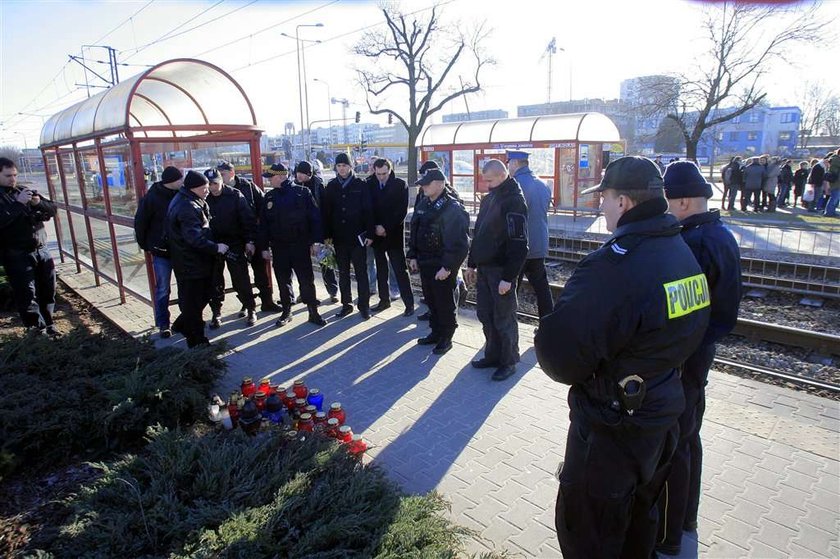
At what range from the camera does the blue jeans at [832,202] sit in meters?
15.6

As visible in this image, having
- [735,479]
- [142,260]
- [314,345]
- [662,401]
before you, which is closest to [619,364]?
[662,401]

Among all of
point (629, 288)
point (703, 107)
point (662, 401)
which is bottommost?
point (662, 401)

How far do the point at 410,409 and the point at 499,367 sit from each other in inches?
42.4

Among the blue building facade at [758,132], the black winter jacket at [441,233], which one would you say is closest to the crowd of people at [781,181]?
the black winter jacket at [441,233]

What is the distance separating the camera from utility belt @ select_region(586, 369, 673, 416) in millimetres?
2107

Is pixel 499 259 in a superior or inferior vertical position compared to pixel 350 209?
inferior

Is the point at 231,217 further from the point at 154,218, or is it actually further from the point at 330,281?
the point at 330,281

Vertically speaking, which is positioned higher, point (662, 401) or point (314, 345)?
point (662, 401)

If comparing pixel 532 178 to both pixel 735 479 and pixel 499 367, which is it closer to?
pixel 499 367

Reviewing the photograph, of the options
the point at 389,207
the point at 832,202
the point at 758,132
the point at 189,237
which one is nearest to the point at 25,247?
the point at 189,237

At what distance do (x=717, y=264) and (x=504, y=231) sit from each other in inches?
95.4

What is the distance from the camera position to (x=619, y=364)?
213cm

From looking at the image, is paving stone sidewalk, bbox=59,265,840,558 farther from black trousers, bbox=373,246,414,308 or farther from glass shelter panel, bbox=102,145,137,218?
glass shelter panel, bbox=102,145,137,218

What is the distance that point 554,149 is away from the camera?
17.7 meters
